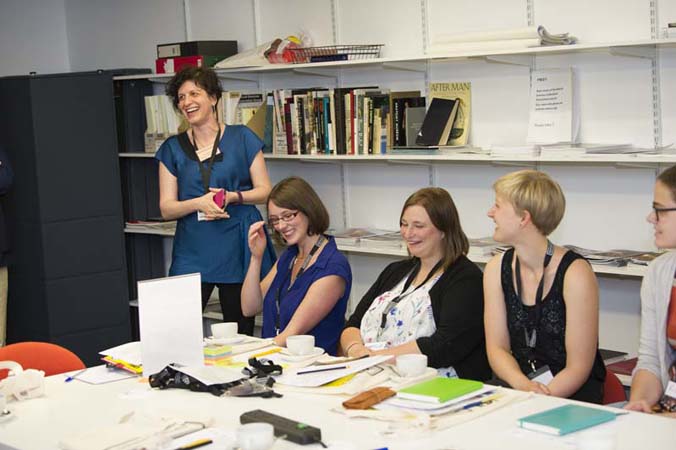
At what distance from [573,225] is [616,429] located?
230cm

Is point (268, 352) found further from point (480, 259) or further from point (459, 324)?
point (480, 259)

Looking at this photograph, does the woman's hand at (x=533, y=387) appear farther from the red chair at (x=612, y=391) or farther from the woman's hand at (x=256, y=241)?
the woman's hand at (x=256, y=241)

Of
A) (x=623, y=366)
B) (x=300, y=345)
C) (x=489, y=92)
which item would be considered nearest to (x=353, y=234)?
(x=489, y=92)

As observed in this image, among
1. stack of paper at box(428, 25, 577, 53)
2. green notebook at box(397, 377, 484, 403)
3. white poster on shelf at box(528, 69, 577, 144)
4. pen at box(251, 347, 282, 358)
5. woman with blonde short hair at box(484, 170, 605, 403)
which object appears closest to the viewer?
green notebook at box(397, 377, 484, 403)

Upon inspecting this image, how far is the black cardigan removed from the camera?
3.42 meters

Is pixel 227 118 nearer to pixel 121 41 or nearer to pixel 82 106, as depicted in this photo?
pixel 82 106

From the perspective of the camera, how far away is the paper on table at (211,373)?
9.68 feet

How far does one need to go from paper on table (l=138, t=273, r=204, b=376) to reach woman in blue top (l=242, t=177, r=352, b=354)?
0.63 meters

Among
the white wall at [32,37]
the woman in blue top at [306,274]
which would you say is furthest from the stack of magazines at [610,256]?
the white wall at [32,37]

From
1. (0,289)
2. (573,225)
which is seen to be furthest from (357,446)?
(0,289)

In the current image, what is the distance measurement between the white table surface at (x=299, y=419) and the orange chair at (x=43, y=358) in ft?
1.06

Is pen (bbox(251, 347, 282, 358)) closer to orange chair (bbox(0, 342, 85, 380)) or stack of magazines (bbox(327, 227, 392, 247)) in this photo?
orange chair (bbox(0, 342, 85, 380))

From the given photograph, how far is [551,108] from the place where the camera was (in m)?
4.55

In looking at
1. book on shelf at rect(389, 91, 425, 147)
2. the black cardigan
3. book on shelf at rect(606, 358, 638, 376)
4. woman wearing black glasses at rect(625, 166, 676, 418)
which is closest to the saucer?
the black cardigan
